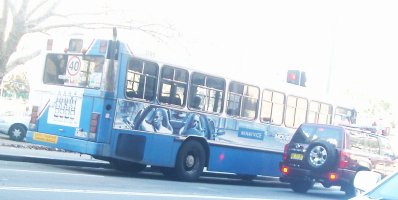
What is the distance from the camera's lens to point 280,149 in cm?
1902

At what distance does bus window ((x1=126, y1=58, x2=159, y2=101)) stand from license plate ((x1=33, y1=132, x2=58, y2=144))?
2.13 meters

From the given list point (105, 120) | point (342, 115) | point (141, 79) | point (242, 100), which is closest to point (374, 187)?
point (105, 120)

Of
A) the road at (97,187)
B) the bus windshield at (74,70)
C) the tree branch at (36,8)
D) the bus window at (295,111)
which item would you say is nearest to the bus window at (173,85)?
the bus windshield at (74,70)

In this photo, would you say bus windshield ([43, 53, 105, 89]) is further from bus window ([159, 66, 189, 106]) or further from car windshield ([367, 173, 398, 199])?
car windshield ([367, 173, 398, 199])

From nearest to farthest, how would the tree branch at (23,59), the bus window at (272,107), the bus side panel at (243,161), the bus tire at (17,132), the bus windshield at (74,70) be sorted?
the bus windshield at (74,70)
the bus side panel at (243,161)
the bus window at (272,107)
the tree branch at (23,59)
the bus tire at (17,132)

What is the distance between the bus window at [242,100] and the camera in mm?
17281

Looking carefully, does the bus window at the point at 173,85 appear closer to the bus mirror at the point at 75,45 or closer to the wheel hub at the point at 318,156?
the bus mirror at the point at 75,45

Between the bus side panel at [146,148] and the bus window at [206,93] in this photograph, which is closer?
the bus side panel at [146,148]

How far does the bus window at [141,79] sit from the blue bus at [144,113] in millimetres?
23

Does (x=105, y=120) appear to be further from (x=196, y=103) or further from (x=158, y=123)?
(x=196, y=103)

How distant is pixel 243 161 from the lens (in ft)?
57.6

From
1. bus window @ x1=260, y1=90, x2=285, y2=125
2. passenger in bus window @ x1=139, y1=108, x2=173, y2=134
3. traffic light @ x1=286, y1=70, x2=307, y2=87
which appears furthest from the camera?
traffic light @ x1=286, y1=70, x2=307, y2=87

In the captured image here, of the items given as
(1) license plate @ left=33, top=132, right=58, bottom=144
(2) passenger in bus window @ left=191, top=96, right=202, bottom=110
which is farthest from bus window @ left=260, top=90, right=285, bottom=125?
(1) license plate @ left=33, top=132, right=58, bottom=144

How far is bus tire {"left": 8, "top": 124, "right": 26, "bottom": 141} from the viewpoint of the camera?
25469mm
